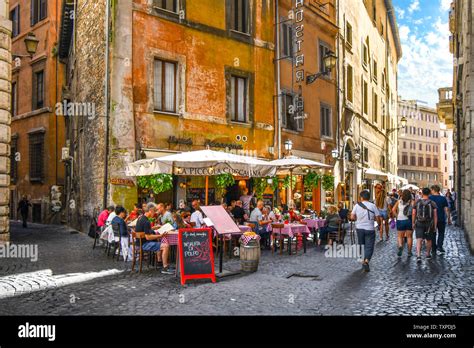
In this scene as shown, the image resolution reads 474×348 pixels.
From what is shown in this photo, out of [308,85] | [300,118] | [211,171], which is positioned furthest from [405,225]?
[308,85]

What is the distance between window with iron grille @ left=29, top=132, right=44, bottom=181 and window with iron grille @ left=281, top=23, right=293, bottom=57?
45.0 ft

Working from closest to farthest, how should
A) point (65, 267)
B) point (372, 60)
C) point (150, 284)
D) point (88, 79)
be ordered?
point (150, 284), point (65, 267), point (88, 79), point (372, 60)

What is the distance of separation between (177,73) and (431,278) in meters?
11.5

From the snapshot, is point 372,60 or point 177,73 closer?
point 177,73

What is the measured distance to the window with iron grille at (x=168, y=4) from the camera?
1628cm

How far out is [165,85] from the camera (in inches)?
648

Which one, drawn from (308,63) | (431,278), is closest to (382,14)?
(308,63)

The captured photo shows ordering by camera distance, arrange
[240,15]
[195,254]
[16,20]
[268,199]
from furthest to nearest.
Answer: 1. [16,20]
2. [268,199]
3. [240,15]
4. [195,254]

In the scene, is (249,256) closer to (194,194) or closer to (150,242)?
(150,242)

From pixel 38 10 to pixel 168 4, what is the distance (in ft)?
40.2

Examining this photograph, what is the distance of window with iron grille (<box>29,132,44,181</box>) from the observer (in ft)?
80.1

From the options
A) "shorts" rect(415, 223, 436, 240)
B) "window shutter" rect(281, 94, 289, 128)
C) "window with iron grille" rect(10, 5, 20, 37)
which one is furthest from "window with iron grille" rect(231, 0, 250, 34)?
"window with iron grille" rect(10, 5, 20, 37)

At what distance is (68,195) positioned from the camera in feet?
72.6

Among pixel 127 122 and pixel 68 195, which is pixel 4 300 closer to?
pixel 127 122
